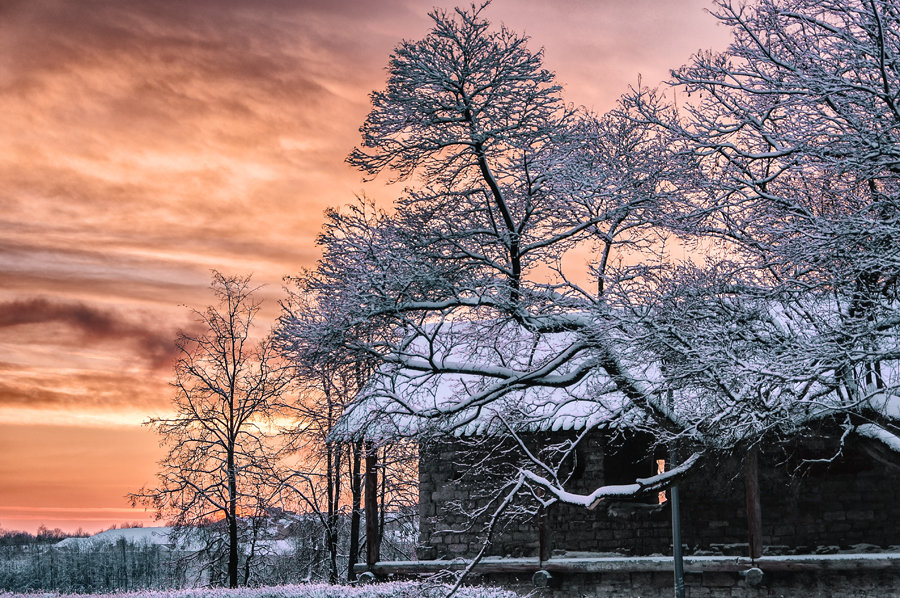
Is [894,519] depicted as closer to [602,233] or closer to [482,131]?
[602,233]

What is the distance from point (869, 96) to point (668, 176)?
278 cm

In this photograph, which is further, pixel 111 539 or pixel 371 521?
pixel 111 539

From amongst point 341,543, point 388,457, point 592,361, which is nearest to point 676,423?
→ point 592,361

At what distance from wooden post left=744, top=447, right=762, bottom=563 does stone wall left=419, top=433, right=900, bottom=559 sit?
49 centimetres

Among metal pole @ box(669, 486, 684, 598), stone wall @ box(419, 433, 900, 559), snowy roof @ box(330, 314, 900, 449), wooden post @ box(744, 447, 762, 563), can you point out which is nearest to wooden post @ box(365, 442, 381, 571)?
stone wall @ box(419, 433, 900, 559)

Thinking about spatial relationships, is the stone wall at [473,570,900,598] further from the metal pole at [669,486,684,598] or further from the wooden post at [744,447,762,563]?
the metal pole at [669,486,684,598]

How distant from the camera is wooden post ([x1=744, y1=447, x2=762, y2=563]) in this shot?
15117 mm

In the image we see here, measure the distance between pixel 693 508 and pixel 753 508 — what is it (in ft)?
8.67

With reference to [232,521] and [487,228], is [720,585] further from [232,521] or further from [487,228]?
[232,521]

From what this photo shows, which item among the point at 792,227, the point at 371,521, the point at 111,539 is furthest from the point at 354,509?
the point at 111,539

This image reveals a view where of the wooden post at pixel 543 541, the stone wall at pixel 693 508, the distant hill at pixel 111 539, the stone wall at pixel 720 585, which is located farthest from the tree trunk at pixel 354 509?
the distant hill at pixel 111 539

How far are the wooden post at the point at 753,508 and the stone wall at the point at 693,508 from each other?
0.49 meters

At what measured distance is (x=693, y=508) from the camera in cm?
1784

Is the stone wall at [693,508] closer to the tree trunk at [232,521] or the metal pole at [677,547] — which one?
the metal pole at [677,547]
